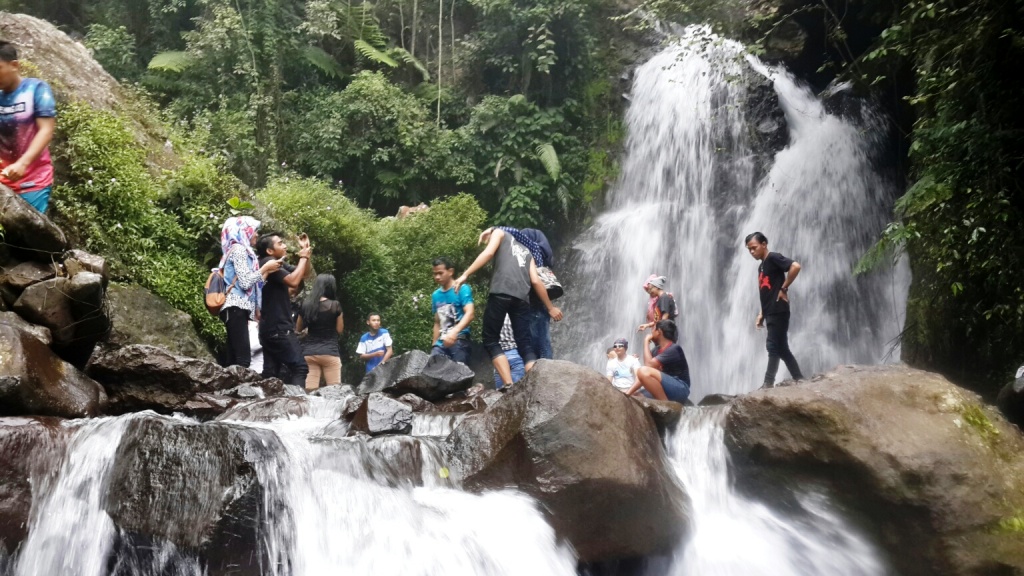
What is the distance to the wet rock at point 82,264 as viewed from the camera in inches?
241

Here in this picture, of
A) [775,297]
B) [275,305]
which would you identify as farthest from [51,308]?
[775,297]

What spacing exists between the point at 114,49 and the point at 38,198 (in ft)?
46.6

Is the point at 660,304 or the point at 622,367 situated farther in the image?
the point at 622,367

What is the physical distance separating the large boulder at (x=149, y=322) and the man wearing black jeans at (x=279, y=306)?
1.18 m

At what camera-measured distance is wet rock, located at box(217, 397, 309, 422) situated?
6.68 meters

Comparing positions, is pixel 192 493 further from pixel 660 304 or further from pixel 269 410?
pixel 660 304

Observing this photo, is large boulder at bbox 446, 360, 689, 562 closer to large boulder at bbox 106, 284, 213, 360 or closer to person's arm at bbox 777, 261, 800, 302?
person's arm at bbox 777, 261, 800, 302

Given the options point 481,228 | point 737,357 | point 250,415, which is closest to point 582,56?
point 481,228

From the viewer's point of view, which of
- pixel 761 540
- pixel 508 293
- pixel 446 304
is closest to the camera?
pixel 761 540

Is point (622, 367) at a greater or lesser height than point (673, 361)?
lesser

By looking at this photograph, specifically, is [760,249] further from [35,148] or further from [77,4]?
[77,4]

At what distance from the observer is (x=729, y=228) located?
14.8 metres

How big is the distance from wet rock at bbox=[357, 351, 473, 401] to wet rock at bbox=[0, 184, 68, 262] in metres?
3.23

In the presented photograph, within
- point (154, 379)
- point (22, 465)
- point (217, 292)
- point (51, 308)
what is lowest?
point (154, 379)
